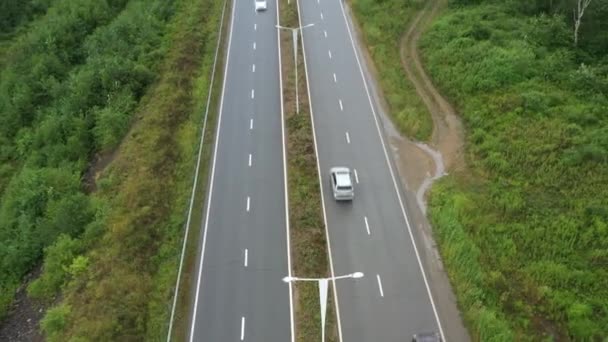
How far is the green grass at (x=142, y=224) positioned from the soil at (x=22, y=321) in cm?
205

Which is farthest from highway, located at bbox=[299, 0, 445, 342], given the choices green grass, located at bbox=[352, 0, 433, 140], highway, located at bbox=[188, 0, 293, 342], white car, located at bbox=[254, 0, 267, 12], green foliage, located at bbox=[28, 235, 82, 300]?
green foliage, located at bbox=[28, 235, 82, 300]

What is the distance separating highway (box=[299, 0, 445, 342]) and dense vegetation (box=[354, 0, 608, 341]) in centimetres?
245

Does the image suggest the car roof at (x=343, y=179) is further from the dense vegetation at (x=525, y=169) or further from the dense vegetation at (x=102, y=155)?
the dense vegetation at (x=102, y=155)

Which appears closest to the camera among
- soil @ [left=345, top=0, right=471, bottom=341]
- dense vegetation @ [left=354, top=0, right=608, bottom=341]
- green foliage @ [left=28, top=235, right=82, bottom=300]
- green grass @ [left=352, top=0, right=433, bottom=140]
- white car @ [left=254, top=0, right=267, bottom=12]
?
dense vegetation @ [left=354, top=0, right=608, bottom=341]

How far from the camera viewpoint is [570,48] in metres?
52.1

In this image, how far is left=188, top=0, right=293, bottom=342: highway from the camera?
95.9ft

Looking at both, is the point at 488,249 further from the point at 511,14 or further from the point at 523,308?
the point at 511,14

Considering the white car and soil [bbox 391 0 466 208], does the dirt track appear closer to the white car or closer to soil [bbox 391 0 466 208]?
soil [bbox 391 0 466 208]

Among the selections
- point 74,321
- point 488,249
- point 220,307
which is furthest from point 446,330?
point 74,321

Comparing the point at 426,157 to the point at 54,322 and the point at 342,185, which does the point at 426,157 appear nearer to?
the point at 342,185

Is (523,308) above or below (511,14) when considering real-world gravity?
below

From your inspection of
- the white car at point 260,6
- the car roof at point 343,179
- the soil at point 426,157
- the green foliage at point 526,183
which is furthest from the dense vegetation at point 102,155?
the green foliage at point 526,183

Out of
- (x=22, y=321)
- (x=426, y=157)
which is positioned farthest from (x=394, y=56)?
(x=22, y=321)

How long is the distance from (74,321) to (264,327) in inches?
402
